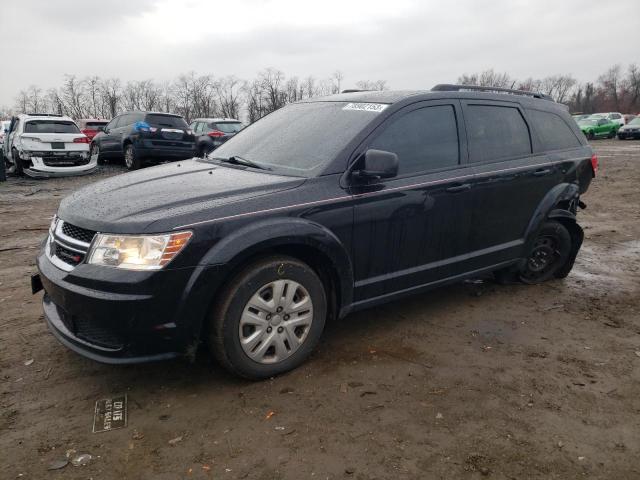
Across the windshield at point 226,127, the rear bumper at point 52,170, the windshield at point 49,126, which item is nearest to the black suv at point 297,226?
A: the rear bumper at point 52,170

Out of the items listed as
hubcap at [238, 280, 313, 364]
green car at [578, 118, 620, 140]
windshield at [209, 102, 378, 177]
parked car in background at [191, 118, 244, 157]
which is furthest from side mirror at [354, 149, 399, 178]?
green car at [578, 118, 620, 140]

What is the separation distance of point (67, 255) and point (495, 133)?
132 inches

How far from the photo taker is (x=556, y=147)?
180 inches

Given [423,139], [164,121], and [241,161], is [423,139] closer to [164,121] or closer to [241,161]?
[241,161]

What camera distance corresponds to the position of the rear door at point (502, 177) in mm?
3908

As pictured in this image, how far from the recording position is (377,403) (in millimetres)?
2816

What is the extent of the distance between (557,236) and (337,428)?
327 centimetres

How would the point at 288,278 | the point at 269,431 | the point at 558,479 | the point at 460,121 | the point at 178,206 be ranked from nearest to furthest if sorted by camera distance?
the point at 558,479
the point at 269,431
the point at 178,206
the point at 288,278
the point at 460,121

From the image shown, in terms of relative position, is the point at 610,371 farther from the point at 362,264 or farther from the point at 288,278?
the point at 288,278

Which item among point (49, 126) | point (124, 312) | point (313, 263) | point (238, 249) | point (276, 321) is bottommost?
point (276, 321)

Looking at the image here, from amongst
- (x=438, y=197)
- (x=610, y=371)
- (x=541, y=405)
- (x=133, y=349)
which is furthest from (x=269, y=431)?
(x=610, y=371)

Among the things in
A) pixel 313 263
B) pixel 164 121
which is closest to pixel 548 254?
pixel 313 263

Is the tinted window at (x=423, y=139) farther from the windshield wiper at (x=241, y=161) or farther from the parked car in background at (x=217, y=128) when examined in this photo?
the parked car in background at (x=217, y=128)

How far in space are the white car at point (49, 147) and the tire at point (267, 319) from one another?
12.3 m
